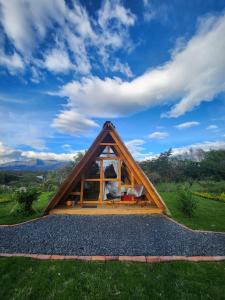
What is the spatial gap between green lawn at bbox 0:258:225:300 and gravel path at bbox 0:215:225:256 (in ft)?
1.75

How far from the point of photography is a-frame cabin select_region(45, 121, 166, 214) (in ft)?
23.0

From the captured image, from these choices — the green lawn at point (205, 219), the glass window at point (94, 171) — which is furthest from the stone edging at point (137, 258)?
the glass window at point (94, 171)

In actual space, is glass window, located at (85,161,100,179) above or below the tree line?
below

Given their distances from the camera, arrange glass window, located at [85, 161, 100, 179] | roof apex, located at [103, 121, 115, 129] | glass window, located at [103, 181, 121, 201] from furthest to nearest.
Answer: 1. glass window, located at [85, 161, 100, 179]
2. glass window, located at [103, 181, 121, 201]
3. roof apex, located at [103, 121, 115, 129]

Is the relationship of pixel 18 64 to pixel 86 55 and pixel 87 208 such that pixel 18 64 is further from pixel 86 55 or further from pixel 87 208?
pixel 87 208

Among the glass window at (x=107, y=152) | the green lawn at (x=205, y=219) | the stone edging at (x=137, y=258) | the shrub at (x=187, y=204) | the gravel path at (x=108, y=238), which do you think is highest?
the glass window at (x=107, y=152)

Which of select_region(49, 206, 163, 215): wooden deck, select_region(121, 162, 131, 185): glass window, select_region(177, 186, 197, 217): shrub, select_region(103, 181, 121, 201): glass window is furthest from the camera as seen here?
select_region(121, 162, 131, 185): glass window

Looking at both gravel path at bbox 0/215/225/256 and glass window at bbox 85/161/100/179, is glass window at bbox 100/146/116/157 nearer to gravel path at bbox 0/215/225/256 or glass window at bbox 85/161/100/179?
glass window at bbox 85/161/100/179

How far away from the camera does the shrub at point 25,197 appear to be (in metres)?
6.62

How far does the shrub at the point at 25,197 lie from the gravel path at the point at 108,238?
3.36 ft

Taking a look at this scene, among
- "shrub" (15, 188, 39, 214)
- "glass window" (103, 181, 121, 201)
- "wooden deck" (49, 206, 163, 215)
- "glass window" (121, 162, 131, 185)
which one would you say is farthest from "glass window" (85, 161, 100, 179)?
"shrub" (15, 188, 39, 214)

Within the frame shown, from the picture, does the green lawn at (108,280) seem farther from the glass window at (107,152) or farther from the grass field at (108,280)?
the glass window at (107,152)

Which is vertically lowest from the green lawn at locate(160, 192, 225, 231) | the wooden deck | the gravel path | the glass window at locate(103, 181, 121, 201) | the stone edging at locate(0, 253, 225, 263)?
the stone edging at locate(0, 253, 225, 263)

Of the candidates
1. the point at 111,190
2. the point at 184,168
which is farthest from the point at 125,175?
the point at 184,168
